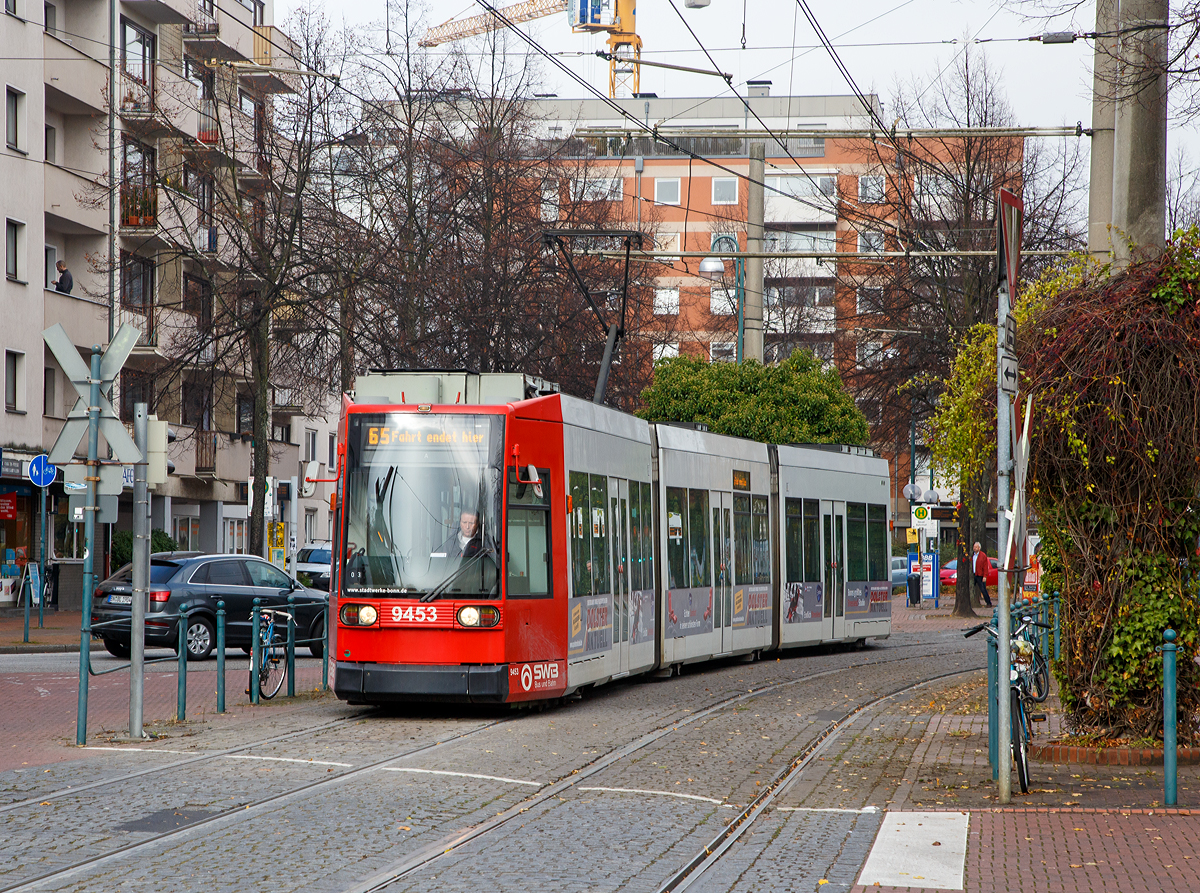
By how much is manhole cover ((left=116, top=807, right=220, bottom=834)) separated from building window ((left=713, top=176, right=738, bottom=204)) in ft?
248

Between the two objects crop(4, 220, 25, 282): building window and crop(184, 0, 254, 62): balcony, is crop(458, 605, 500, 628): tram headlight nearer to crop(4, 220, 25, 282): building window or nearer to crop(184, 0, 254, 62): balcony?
crop(4, 220, 25, 282): building window

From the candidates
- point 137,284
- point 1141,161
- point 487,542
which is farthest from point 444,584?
point 137,284

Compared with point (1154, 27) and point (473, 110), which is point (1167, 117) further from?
point (473, 110)

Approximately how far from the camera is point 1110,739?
11141 millimetres

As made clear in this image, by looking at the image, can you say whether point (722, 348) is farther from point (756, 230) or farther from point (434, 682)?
point (434, 682)

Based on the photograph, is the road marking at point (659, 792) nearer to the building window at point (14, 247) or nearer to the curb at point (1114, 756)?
the curb at point (1114, 756)

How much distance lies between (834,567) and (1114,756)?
13.8m

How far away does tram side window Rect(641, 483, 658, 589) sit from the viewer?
1775 cm

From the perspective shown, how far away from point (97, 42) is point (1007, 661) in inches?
1424

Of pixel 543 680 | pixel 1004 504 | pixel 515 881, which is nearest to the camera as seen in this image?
pixel 515 881

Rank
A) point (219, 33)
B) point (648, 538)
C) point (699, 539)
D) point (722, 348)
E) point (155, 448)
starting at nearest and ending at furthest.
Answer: point (155, 448) → point (648, 538) → point (699, 539) → point (219, 33) → point (722, 348)

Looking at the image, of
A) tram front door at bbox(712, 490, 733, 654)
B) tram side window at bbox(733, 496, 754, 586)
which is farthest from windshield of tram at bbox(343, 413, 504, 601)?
tram side window at bbox(733, 496, 754, 586)

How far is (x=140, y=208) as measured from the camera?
137 ft

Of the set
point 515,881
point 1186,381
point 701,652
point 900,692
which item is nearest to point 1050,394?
point 1186,381
